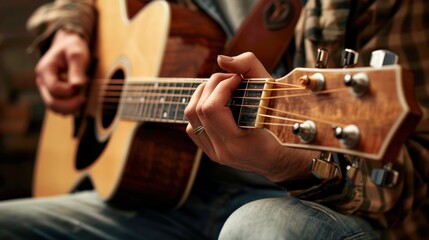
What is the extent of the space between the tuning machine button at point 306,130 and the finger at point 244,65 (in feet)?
0.36

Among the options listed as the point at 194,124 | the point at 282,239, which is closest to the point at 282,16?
the point at 194,124

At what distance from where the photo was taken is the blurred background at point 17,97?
81.5 inches

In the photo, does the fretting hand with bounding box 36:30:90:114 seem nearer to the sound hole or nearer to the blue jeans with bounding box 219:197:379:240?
the sound hole

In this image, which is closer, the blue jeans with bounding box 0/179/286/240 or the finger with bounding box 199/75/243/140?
the finger with bounding box 199/75/243/140

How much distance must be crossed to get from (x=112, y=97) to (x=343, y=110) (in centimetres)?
66

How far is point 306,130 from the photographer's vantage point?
0.57 metres

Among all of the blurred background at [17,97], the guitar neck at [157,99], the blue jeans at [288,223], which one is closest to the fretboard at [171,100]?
the guitar neck at [157,99]

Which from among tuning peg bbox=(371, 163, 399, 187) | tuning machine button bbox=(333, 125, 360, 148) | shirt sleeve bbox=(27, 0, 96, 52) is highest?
shirt sleeve bbox=(27, 0, 96, 52)

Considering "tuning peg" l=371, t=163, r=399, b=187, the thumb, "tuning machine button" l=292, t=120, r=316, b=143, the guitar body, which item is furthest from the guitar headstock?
the thumb

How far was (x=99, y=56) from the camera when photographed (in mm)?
1250

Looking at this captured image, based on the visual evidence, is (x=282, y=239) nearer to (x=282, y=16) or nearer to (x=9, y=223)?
(x=282, y=16)

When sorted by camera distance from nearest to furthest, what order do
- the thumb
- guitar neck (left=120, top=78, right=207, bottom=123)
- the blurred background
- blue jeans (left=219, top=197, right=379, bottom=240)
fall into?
blue jeans (left=219, top=197, right=379, bottom=240)
guitar neck (left=120, top=78, right=207, bottom=123)
the thumb
the blurred background

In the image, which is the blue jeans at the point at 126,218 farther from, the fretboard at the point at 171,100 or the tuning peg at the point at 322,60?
the tuning peg at the point at 322,60

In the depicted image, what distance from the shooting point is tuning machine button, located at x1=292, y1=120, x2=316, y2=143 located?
1.86 feet
